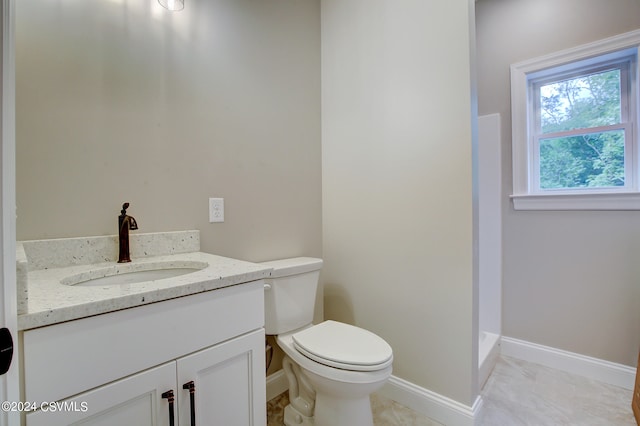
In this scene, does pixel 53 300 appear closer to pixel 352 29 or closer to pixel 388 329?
pixel 388 329

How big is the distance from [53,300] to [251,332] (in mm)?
530

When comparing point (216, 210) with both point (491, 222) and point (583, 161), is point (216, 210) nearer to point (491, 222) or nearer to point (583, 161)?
point (491, 222)

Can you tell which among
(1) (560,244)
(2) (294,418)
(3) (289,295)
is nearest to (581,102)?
(1) (560,244)

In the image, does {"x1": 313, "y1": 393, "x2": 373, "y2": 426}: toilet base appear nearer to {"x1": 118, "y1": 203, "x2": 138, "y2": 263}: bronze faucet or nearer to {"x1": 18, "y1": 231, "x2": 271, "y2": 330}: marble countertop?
{"x1": 18, "y1": 231, "x2": 271, "y2": 330}: marble countertop

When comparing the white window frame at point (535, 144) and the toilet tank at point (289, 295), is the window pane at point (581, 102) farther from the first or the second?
the toilet tank at point (289, 295)

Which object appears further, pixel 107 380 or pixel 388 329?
pixel 388 329

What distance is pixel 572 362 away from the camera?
1.91 meters

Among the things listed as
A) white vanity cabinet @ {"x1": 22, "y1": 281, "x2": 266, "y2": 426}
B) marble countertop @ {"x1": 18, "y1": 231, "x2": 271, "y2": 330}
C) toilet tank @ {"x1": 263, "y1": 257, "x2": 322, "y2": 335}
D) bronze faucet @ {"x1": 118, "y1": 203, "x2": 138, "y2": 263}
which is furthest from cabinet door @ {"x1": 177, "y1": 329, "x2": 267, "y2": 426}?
bronze faucet @ {"x1": 118, "y1": 203, "x2": 138, "y2": 263}

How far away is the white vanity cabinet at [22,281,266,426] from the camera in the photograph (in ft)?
2.00

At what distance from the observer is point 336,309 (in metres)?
2.00

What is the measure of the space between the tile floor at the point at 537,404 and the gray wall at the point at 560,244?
0.25m

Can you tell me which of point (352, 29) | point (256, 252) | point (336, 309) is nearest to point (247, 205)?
point (256, 252)

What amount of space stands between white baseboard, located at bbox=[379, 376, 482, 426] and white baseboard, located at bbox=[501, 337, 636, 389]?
87 centimetres

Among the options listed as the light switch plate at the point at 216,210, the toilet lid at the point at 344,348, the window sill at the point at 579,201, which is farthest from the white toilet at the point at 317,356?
the window sill at the point at 579,201
